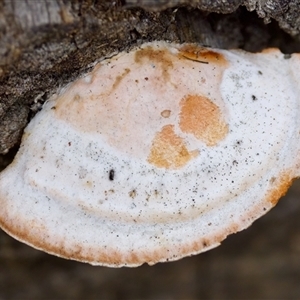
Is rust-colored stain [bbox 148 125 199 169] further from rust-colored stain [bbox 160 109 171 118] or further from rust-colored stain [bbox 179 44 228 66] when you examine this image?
rust-colored stain [bbox 179 44 228 66]

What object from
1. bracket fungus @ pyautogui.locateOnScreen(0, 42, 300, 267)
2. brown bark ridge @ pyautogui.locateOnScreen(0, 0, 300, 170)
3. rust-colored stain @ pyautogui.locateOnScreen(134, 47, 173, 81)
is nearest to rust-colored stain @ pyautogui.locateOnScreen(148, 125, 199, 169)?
bracket fungus @ pyautogui.locateOnScreen(0, 42, 300, 267)

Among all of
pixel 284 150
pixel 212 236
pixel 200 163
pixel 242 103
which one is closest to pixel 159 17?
pixel 242 103

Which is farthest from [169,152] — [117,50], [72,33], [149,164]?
[72,33]

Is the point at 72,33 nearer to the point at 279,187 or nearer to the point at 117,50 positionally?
the point at 117,50

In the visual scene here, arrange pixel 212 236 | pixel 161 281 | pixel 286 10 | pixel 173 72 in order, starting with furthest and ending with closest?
pixel 161 281, pixel 286 10, pixel 173 72, pixel 212 236

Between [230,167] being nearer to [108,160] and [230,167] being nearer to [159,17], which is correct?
[108,160]

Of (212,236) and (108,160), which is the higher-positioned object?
(108,160)

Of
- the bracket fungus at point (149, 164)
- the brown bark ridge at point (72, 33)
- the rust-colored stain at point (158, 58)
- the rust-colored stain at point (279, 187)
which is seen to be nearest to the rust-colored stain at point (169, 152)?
the bracket fungus at point (149, 164)
